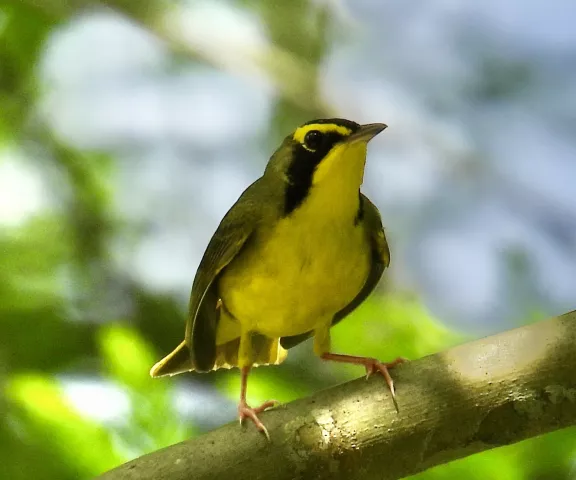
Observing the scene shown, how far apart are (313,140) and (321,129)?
4 centimetres

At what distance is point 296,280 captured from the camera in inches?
77.5

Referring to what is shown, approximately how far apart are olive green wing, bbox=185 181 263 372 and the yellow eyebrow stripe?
0.70ft

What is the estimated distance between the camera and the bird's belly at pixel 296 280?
1954 millimetres

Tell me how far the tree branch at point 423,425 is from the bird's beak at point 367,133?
64 cm

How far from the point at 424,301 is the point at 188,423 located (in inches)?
50.1

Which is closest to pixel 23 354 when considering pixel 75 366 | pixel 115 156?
pixel 75 366

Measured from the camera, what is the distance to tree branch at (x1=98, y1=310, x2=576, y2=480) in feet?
4.97

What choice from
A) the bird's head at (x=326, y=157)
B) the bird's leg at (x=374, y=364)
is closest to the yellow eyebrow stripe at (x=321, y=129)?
the bird's head at (x=326, y=157)

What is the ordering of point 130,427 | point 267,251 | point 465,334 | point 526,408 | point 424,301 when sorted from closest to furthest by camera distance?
point 526,408 < point 267,251 < point 130,427 < point 465,334 < point 424,301

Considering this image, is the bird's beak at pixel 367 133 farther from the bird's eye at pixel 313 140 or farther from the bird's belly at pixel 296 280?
the bird's belly at pixel 296 280

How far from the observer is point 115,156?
4113 mm

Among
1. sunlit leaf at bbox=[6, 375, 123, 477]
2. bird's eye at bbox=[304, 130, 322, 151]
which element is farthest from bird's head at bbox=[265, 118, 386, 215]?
sunlit leaf at bbox=[6, 375, 123, 477]

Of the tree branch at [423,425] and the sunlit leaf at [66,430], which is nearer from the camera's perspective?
the tree branch at [423,425]

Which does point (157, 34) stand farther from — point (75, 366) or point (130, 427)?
point (130, 427)
